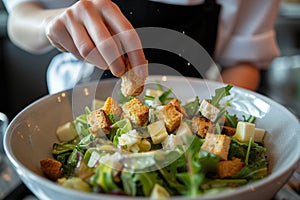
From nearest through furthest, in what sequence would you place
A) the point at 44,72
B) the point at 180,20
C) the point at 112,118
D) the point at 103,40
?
the point at 103,40 < the point at 112,118 < the point at 180,20 < the point at 44,72

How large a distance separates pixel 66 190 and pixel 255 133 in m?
0.42

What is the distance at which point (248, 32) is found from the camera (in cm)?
137

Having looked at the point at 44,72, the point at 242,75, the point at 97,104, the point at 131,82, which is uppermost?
the point at 131,82

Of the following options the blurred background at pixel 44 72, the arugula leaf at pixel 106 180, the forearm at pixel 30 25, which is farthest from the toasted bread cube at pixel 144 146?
the blurred background at pixel 44 72

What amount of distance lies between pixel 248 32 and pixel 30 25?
69 cm

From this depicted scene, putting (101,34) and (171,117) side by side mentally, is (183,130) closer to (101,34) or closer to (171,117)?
(171,117)

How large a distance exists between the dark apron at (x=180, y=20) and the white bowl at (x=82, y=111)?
0.30 ft

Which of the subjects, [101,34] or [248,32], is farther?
[248,32]

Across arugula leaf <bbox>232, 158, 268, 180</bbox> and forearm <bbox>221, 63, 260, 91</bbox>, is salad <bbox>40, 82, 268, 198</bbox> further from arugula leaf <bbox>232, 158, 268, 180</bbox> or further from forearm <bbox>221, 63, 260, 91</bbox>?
forearm <bbox>221, 63, 260, 91</bbox>

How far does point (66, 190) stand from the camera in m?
0.51

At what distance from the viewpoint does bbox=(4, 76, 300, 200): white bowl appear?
0.54 metres

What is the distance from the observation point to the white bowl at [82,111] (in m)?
0.54

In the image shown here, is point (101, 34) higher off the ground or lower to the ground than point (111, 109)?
higher

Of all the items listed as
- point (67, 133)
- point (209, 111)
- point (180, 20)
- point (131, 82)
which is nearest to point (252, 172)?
point (209, 111)
